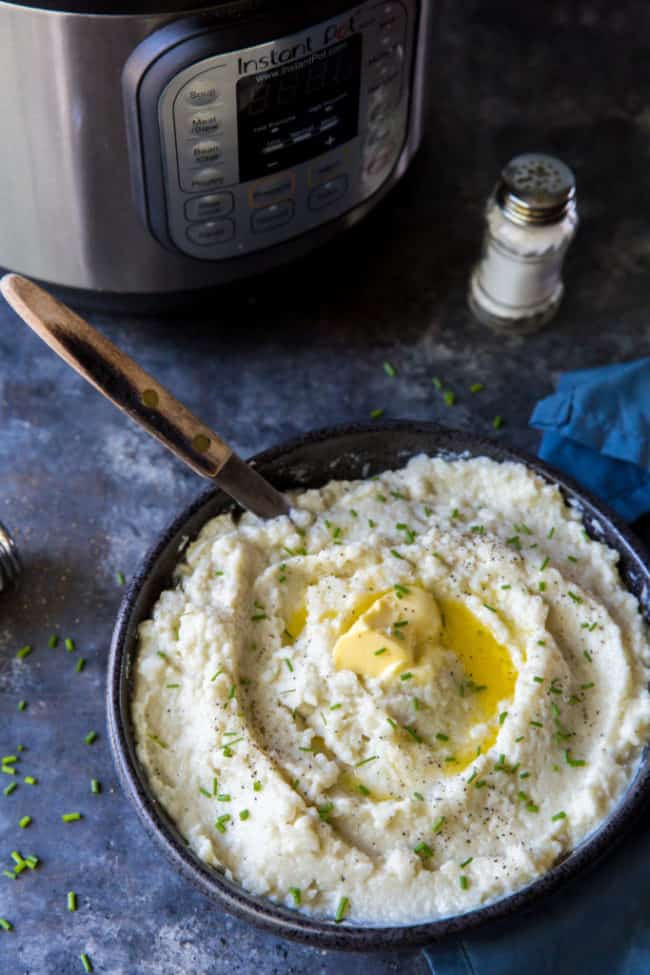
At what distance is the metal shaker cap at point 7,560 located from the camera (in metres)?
1.44

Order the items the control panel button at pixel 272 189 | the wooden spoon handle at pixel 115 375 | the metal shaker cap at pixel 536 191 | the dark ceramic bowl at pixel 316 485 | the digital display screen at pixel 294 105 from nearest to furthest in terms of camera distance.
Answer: the dark ceramic bowl at pixel 316 485 → the wooden spoon handle at pixel 115 375 → the digital display screen at pixel 294 105 → the control panel button at pixel 272 189 → the metal shaker cap at pixel 536 191

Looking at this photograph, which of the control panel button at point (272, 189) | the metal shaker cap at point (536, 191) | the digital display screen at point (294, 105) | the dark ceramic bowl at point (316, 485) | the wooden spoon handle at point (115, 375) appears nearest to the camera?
the dark ceramic bowl at point (316, 485)

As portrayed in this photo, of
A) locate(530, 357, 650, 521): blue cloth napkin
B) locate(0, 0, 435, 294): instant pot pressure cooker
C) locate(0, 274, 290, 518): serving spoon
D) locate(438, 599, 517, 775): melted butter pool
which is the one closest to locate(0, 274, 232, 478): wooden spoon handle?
locate(0, 274, 290, 518): serving spoon

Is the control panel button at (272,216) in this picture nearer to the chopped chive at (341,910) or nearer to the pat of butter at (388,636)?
the pat of butter at (388,636)

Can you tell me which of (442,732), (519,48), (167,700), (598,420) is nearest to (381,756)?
(442,732)

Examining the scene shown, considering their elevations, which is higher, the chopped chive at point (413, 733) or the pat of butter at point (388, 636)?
the pat of butter at point (388, 636)

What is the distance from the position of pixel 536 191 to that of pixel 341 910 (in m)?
0.93

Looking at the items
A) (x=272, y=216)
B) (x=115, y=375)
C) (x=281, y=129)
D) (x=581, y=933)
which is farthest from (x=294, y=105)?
(x=581, y=933)

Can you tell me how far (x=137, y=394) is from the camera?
4.24 ft

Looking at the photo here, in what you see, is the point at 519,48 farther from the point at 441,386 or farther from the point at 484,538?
the point at 484,538

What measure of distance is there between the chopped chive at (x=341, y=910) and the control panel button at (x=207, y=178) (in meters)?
0.77

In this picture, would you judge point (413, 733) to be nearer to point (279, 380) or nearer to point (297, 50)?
point (279, 380)

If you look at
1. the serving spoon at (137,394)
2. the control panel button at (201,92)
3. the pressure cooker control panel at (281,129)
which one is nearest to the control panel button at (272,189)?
the pressure cooker control panel at (281,129)

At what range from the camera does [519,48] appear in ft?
6.64
